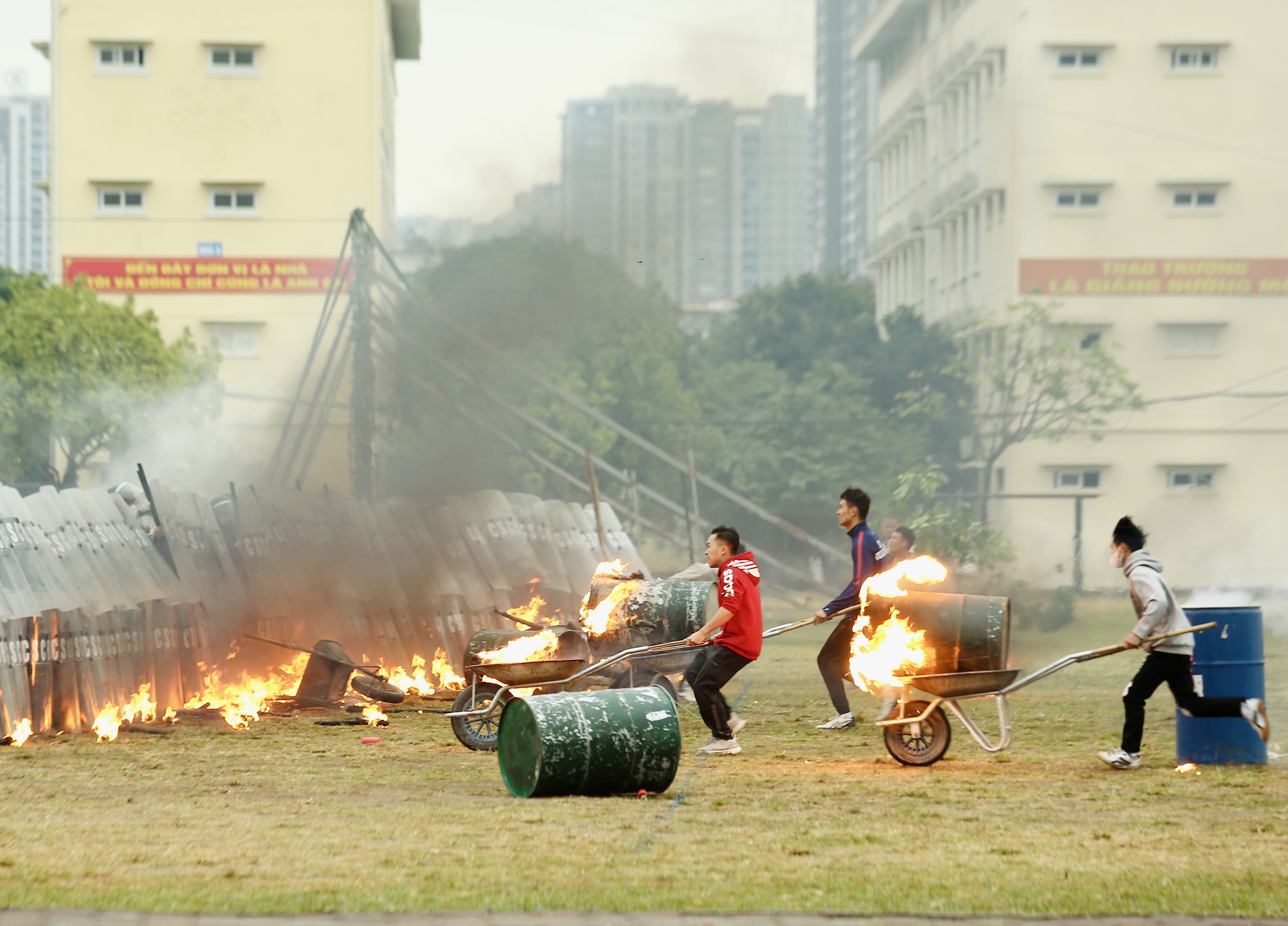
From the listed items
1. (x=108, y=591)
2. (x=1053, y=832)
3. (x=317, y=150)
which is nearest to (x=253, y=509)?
(x=108, y=591)

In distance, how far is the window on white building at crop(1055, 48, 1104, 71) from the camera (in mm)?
40531

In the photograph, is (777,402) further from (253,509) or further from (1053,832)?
(1053,832)

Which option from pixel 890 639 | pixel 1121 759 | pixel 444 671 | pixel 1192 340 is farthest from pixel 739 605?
pixel 1192 340

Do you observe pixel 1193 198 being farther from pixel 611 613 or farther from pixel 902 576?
pixel 902 576

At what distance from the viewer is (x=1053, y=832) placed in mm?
7273

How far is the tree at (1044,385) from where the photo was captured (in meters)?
37.9

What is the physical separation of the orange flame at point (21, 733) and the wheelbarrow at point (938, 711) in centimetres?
648

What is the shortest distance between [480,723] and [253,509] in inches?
193

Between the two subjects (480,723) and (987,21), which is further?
(987,21)

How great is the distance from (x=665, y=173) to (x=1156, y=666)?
58.8ft

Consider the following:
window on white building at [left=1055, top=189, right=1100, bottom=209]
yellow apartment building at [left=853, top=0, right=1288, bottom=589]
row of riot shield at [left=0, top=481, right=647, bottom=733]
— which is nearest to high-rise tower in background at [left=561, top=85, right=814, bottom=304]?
row of riot shield at [left=0, top=481, right=647, bottom=733]

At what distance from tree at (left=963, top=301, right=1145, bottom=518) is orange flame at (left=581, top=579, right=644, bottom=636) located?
88.7 feet

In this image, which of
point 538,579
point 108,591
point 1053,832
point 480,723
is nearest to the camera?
point 1053,832

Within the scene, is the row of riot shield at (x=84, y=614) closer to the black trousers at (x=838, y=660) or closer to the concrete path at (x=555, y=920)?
the black trousers at (x=838, y=660)
